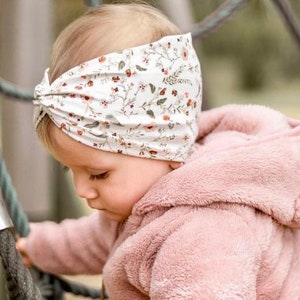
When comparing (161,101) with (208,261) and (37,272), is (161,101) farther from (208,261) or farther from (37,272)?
(37,272)

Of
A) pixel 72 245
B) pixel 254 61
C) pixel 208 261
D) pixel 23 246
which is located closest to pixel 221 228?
pixel 208 261

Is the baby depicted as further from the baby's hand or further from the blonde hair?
the baby's hand

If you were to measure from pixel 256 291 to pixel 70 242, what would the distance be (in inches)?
15.9

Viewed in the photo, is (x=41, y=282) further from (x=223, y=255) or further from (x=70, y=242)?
(x=223, y=255)

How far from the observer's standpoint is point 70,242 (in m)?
1.39

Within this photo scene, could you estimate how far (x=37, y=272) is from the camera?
4.87ft

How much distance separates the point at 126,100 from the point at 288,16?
0.66 m

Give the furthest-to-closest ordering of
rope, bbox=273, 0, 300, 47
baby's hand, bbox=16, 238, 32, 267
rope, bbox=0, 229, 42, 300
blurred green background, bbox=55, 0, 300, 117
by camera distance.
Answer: blurred green background, bbox=55, 0, 300, 117, rope, bbox=273, 0, 300, 47, baby's hand, bbox=16, 238, 32, 267, rope, bbox=0, 229, 42, 300

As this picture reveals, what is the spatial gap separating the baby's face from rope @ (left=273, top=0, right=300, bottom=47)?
60 centimetres

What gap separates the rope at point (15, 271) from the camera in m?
0.88

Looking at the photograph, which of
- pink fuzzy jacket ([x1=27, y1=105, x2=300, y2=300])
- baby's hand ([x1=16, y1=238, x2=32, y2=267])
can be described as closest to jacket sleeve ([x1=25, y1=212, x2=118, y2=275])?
baby's hand ([x1=16, y1=238, x2=32, y2=267])

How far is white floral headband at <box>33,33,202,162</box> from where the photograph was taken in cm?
105

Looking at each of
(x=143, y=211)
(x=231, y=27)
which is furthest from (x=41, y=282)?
(x=231, y=27)

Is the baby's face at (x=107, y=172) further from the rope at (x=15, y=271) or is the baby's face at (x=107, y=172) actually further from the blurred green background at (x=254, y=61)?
the blurred green background at (x=254, y=61)
